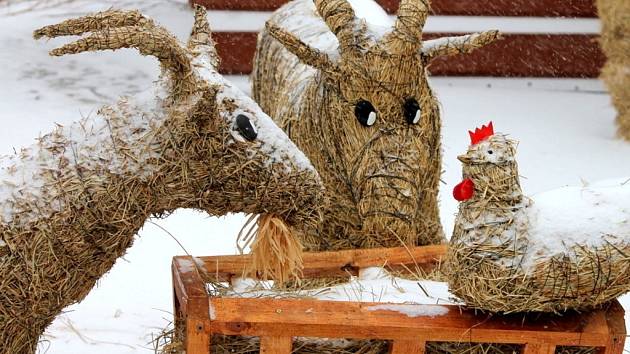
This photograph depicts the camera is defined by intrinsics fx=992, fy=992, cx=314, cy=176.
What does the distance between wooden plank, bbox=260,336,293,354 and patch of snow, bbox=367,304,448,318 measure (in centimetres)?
28

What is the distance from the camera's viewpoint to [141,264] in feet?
18.5

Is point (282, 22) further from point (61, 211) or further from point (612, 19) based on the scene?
point (612, 19)

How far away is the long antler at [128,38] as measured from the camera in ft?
9.14

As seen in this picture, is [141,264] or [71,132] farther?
[141,264]

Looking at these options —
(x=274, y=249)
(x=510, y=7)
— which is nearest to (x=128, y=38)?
(x=274, y=249)

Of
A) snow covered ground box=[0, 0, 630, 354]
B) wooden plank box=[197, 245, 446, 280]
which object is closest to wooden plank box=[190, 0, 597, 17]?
snow covered ground box=[0, 0, 630, 354]

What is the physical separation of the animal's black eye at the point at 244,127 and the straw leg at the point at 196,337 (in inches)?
23.1

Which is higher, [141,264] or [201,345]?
[201,345]

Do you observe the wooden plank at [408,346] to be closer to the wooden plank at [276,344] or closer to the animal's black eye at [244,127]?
the wooden plank at [276,344]

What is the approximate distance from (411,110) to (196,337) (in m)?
1.44

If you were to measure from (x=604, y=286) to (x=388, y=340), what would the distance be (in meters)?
0.70

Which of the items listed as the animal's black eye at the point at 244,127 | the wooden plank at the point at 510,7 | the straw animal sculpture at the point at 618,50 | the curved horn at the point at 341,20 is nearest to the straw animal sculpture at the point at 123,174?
the animal's black eye at the point at 244,127

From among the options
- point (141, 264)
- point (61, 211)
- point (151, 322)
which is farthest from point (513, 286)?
point (141, 264)

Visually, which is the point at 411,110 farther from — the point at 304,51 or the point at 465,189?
the point at 465,189
